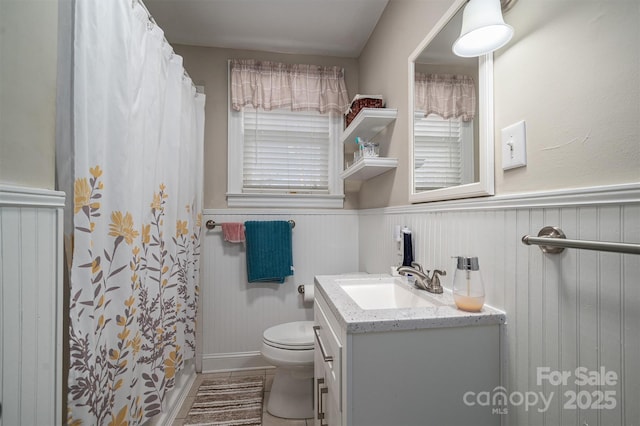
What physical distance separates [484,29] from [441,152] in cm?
45

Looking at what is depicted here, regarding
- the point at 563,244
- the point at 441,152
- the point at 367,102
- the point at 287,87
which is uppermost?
the point at 287,87

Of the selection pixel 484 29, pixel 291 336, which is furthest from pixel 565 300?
pixel 291 336

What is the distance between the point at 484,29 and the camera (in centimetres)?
84

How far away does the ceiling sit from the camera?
5.59 ft

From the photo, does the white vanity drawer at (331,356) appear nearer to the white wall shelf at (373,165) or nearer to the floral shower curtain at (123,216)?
the floral shower curtain at (123,216)

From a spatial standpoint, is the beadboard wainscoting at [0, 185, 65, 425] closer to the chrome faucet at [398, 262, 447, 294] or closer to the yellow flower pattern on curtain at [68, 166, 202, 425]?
the yellow flower pattern on curtain at [68, 166, 202, 425]

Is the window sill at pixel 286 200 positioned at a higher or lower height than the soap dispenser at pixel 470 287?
higher

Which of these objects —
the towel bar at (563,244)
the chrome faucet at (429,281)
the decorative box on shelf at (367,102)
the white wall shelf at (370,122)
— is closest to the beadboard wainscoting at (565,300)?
the towel bar at (563,244)

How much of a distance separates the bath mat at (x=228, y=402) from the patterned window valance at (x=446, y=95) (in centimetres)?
184

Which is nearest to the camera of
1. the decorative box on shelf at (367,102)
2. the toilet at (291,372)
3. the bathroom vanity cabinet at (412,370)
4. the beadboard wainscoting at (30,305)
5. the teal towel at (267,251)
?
the beadboard wainscoting at (30,305)

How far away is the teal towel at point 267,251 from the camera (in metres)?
2.02

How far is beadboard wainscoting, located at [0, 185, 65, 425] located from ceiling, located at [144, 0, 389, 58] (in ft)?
5.16

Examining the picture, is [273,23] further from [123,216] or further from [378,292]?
[378,292]

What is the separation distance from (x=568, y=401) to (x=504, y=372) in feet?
0.56
